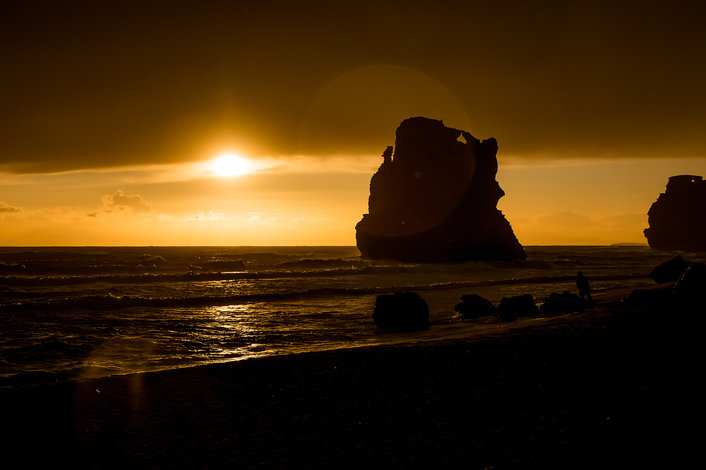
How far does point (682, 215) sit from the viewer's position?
136 metres

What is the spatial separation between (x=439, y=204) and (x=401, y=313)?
64.3 meters

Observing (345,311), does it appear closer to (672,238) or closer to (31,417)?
(31,417)

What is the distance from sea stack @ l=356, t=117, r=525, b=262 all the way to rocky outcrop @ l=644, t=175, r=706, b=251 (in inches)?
3254

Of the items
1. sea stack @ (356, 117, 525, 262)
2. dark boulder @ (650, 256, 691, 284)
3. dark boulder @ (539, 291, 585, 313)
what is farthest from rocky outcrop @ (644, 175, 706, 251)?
dark boulder @ (539, 291, 585, 313)

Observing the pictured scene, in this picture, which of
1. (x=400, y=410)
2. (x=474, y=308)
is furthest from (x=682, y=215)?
(x=400, y=410)

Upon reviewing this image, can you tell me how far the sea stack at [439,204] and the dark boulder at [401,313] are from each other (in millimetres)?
58586

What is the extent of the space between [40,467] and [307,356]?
7.07 m

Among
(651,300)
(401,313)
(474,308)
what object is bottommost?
(474,308)

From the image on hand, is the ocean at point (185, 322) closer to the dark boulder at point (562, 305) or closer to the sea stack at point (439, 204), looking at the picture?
the dark boulder at point (562, 305)

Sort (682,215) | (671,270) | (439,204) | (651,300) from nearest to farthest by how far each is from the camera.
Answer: (651,300)
(671,270)
(439,204)
(682,215)

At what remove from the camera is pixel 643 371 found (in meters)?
9.27

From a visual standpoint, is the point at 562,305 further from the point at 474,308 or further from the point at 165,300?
the point at 165,300

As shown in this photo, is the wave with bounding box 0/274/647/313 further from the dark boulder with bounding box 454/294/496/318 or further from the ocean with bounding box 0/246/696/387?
the dark boulder with bounding box 454/294/496/318

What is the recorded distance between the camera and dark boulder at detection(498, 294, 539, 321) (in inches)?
813
